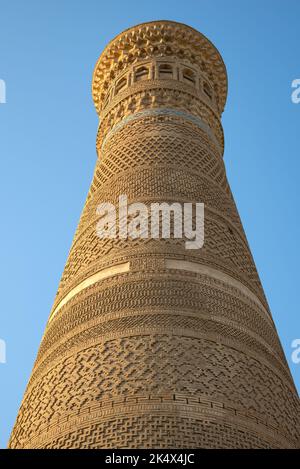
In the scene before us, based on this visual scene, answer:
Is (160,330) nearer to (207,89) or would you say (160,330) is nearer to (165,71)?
(165,71)

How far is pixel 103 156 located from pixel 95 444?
8.03 feet

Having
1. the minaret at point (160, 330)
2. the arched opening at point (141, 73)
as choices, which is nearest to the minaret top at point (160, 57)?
the arched opening at point (141, 73)

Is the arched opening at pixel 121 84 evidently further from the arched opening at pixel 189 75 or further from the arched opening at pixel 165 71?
the arched opening at pixel 189 75

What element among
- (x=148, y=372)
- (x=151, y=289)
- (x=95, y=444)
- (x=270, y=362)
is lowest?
(x=95, y=444)

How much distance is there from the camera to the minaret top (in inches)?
215

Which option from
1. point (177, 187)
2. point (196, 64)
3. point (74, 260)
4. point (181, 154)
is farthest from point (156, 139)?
point (196, 64)

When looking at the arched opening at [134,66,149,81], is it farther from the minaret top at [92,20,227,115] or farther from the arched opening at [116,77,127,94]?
the arched opening at [116,77,127,94]

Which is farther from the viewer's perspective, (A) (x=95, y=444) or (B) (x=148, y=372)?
(B) (x=148, y=372)

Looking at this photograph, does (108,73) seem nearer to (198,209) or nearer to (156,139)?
(156,139)

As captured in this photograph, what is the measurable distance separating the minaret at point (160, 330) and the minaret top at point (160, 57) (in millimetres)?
600

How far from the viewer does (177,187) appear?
4.07 metres

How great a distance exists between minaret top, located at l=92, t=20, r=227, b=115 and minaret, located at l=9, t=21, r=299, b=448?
0.60m

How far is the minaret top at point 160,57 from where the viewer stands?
17.9ft

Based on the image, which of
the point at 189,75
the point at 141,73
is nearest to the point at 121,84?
the point at 141,73
